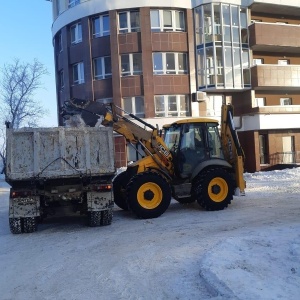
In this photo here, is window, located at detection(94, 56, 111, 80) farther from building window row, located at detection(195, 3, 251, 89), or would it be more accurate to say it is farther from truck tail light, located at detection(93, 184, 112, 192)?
truck tail light, located at detection(93, 184, 112, 192)

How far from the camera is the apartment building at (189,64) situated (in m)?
25.4

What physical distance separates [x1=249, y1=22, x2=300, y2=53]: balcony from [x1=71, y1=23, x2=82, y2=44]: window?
1137cm

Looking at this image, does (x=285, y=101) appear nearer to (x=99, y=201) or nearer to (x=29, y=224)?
(x=99, y=201)

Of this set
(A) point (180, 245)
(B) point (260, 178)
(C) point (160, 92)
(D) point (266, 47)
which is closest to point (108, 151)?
(A) point (180, 245)

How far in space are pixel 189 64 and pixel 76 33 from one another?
8090mm

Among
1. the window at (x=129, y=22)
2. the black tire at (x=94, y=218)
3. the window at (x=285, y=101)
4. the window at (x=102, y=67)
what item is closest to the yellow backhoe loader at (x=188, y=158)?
the black tire at (x=94, y=218)

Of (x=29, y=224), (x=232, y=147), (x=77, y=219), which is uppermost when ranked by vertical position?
(x=232, y=147)

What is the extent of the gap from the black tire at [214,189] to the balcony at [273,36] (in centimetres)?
1697

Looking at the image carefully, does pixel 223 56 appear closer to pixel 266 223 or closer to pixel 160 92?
pixel 160 92

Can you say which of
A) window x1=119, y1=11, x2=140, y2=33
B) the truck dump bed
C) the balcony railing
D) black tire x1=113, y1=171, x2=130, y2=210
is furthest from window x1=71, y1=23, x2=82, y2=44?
the truck dump bed

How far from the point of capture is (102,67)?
26219 millimetres

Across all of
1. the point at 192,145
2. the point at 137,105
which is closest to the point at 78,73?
the point at 137,105

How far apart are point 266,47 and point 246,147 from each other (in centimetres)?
678

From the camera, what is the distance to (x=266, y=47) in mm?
26641
